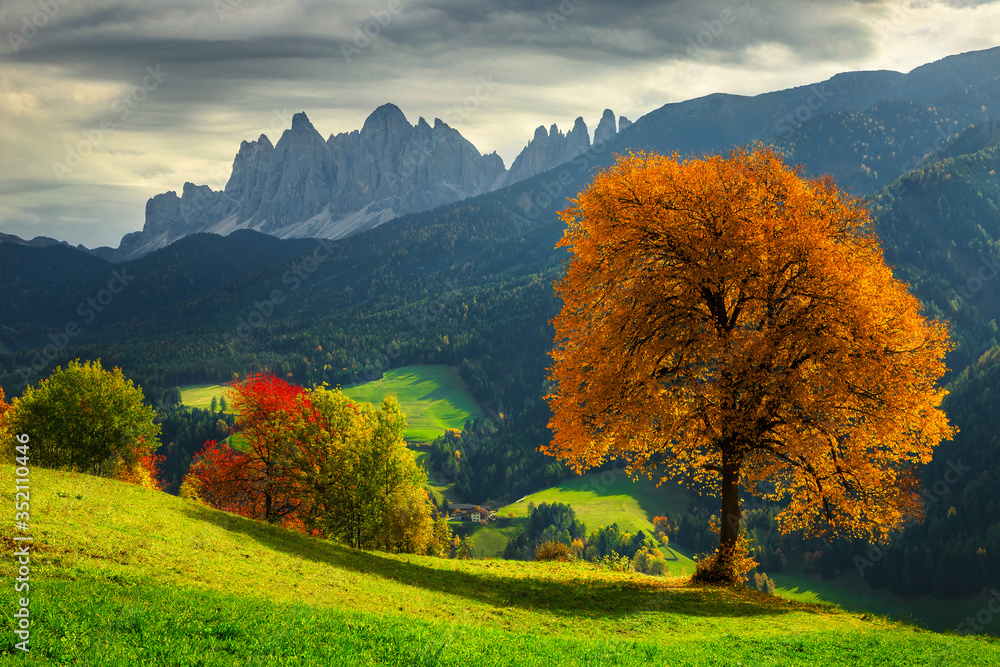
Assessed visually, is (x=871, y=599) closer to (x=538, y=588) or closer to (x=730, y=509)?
(x=730, y=509)

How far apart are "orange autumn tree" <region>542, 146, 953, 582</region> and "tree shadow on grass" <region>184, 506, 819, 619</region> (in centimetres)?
339

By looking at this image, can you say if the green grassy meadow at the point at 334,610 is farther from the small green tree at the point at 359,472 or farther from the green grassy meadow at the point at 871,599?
the green grassy meadow at the point at 871,599

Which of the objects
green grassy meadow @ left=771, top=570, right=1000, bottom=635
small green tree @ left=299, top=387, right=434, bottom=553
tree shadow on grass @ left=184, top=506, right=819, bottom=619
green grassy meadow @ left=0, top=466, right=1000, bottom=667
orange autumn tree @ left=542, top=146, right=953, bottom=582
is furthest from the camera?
green grassy meadow @ left=771, top=570, right=1000, bottom=635

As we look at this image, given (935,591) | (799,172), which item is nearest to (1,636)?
(799,172)

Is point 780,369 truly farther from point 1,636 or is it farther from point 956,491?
point 956,491

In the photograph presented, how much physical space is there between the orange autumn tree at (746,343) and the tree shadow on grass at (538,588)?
11.1 ft

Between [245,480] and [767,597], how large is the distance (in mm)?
39228

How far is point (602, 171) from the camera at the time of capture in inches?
1031

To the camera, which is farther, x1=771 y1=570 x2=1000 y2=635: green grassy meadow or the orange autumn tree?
x1=771 y1=570 x2=1000 y2=635: green grassy meadow

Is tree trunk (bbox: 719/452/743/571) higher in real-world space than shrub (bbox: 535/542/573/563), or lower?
higher

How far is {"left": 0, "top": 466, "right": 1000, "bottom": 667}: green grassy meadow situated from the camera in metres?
12.1

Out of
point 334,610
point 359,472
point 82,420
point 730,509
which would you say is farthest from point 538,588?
point 82,420

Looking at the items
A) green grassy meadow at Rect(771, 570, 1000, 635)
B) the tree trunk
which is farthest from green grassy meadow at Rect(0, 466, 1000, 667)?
green grassy meadow at Rect(771, 570, 1000, 635)

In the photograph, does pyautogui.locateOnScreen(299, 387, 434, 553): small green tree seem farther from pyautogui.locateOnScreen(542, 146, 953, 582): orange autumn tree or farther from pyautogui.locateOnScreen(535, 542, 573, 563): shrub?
pyautogui.locateOnScreen(542, 146, 953, 582): orange autumn tree
